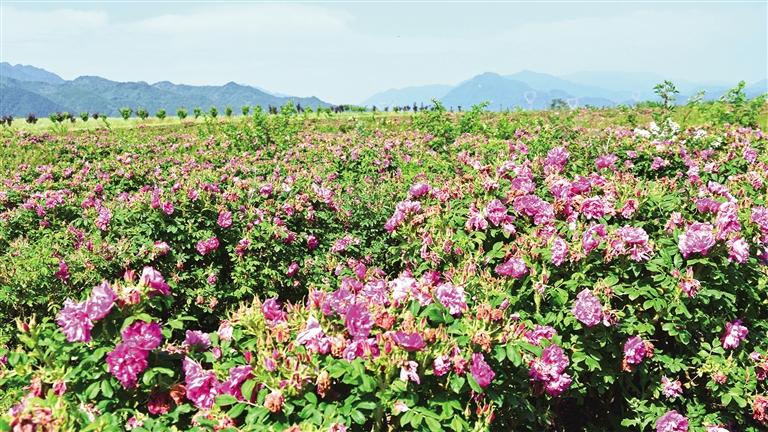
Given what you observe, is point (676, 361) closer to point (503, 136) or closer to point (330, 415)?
point (330, 415)

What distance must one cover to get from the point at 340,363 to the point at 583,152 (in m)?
6.15

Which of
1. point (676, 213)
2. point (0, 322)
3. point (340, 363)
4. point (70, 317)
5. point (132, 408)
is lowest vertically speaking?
point (0, 322)

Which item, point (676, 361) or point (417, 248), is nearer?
point (676, 361)

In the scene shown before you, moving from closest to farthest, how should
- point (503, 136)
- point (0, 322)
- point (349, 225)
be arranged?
point (0, 322)
point (349, 225)
point (503, 136)

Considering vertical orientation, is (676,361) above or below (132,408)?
below

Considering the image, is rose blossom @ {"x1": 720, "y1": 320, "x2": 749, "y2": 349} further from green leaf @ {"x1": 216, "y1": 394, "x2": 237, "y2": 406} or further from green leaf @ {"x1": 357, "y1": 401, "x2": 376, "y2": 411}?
green leaf @ {"x1": 216, "y1": 394, "x2": 237, "y2": 406}

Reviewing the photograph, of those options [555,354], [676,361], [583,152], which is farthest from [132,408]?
[583,152]

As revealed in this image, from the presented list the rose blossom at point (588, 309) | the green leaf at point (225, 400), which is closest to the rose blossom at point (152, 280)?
the green leaf at point (225, 400)

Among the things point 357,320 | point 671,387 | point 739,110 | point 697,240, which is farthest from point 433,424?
point 739,110

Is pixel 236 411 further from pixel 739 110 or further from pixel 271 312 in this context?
pixel 739 110

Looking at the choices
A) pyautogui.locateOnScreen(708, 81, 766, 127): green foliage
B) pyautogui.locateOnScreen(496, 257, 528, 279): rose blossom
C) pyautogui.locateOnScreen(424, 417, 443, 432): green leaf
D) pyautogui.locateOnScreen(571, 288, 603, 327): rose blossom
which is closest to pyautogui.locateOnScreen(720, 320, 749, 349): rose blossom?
pyautogui.locateOnScreen(571, 288, 603, 327): rose blossom

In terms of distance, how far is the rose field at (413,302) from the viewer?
6.97 feet

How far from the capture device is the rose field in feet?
6.97

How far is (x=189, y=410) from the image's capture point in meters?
2.18
